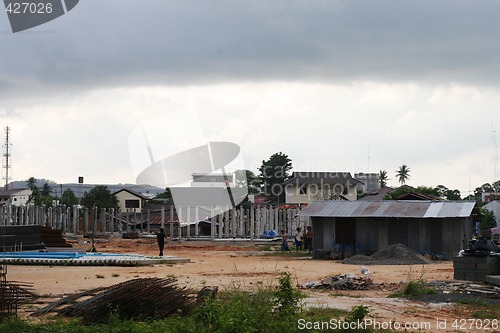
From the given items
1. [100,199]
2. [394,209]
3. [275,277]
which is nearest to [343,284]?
[275,277]

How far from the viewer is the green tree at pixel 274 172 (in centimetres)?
9506

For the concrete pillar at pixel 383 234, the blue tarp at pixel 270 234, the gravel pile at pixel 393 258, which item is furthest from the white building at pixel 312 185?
the gravel pile at pixel 393 258

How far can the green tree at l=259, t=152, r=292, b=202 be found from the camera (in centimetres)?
9506

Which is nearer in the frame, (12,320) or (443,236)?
(12,320)

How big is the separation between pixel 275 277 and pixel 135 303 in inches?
333

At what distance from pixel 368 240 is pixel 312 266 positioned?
6.32 metres

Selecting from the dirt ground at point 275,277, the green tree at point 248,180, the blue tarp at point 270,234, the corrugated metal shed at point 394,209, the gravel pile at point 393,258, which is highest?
the green tree at point 248,180

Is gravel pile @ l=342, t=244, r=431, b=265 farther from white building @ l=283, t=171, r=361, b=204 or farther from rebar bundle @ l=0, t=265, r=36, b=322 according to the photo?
white building @ l=283, t=171, r=361, b=204

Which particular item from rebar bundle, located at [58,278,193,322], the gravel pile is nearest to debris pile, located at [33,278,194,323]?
rebar bundle, located at [58,278,193,322]

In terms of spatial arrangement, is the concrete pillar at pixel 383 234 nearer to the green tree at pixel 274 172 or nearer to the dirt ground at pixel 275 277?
the dirt ground at pixel 275 277

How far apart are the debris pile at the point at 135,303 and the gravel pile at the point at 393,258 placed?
A: 17.3 metres

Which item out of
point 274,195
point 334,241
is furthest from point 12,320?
point 274,195

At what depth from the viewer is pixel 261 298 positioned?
44.6ft

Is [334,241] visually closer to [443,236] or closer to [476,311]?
[443,236]
